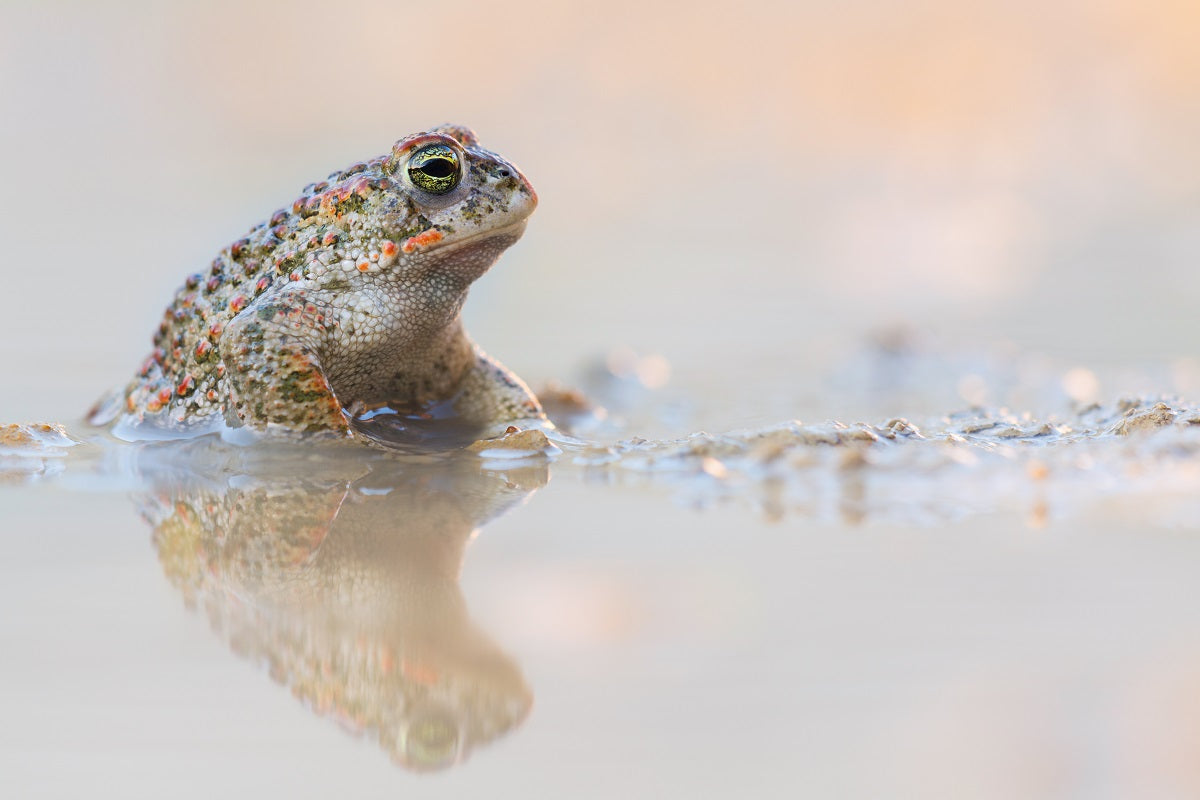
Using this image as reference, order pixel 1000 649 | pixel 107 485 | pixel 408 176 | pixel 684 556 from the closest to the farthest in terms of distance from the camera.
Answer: pixel 1000 649 → pixel 684 556 → pixel 107 485 → pixel 408 176

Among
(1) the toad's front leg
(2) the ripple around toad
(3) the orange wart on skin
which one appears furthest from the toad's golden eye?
(2) the ripple around toad

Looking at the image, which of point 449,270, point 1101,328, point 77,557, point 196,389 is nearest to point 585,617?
point 77,557

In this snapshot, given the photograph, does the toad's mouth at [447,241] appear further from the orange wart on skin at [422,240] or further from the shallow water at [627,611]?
the shallow water at [627,611]

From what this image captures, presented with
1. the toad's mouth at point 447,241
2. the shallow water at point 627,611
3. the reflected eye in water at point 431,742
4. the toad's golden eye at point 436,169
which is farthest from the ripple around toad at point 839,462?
the reflected eye in water at point 431,742

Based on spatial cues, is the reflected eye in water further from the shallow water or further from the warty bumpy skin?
the warty bumpy skin

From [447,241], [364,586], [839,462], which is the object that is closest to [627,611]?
[364,586]

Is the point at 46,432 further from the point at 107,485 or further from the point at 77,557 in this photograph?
the point at 77,557

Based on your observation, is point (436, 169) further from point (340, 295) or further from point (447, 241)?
point (340, 295)
